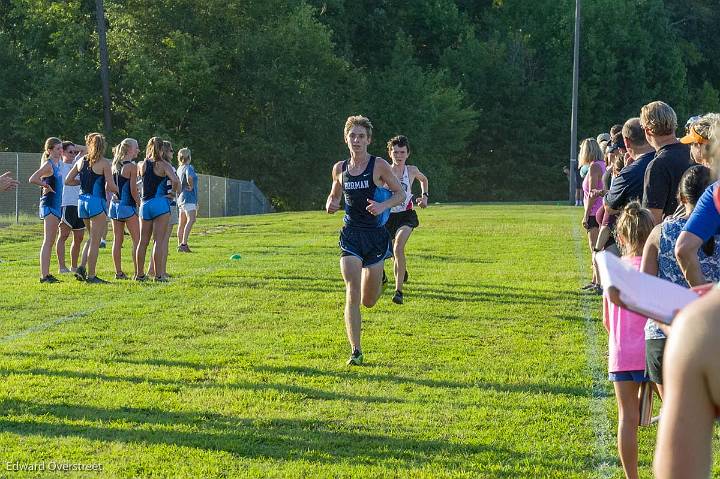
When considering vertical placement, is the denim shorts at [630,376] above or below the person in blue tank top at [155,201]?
below

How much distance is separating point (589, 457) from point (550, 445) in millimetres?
293

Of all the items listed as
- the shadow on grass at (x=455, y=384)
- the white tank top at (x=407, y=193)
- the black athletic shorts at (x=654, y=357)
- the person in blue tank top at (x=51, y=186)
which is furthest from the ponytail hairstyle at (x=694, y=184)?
the person in blue tank top at (x=51, y=186)

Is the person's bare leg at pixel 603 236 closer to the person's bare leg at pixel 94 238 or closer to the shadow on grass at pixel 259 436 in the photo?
the shadow on grass at pixel 259 436

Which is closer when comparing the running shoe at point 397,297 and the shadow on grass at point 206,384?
the shadow on grass at point 206,384

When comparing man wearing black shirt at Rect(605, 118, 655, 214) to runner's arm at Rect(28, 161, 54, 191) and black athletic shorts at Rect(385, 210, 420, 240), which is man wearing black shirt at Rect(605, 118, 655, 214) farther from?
runner's arm at Rect(28, 161, 54, 191)

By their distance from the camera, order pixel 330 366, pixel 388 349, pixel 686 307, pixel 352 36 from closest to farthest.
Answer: pixel 686 307
pixel 330 366
pixel 388 349
pixel 352 36

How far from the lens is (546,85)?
68.8 meters

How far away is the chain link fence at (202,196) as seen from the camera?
3147cm

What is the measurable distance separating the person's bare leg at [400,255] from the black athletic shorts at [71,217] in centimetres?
463

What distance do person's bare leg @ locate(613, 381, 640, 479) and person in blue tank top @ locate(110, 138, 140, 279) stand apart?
1036cm

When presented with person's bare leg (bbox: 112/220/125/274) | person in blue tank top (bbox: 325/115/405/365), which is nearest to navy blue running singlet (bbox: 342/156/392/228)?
person in blue tank top (bbox: 325/115/405/365)

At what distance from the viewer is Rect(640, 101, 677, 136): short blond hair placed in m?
7.24

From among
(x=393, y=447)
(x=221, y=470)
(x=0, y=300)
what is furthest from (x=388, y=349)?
(x=0, y=300)

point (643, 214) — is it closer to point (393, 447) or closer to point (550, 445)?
point (550, 445)
